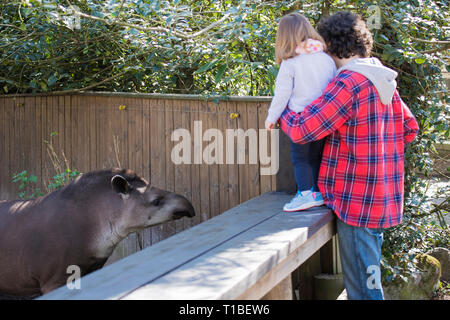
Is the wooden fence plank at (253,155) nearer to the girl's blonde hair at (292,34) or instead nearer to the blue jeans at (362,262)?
the girl's blonde hair at (292,34)

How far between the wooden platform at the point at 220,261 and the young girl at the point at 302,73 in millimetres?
324

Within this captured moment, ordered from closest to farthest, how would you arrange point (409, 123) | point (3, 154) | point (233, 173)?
1. point (409, 123)
2. point (233, 173)
3. point (3, 154)

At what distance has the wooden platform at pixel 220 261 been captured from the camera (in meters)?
2.08

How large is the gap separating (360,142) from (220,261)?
1178mm

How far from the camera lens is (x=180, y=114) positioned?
573 cm

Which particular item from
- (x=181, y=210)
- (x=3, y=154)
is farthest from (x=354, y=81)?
(x=3, y=154)

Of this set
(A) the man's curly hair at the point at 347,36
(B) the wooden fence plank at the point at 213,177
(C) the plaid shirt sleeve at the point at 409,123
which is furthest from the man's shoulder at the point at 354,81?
(B) the wooden fence plank at the point at 213,177

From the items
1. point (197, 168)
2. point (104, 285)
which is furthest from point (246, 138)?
point (104, 285)

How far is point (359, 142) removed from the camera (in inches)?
122

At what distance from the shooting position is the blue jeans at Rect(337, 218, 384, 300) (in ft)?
10.2

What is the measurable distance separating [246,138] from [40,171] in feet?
11.4

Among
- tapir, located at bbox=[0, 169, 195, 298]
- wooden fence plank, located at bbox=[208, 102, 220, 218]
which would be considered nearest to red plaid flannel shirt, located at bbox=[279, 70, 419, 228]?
tapir, located at bbox=[0, 169, 195, 298]

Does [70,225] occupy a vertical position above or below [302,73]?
below

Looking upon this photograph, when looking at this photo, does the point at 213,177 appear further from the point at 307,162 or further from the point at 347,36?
the point at 347,36
